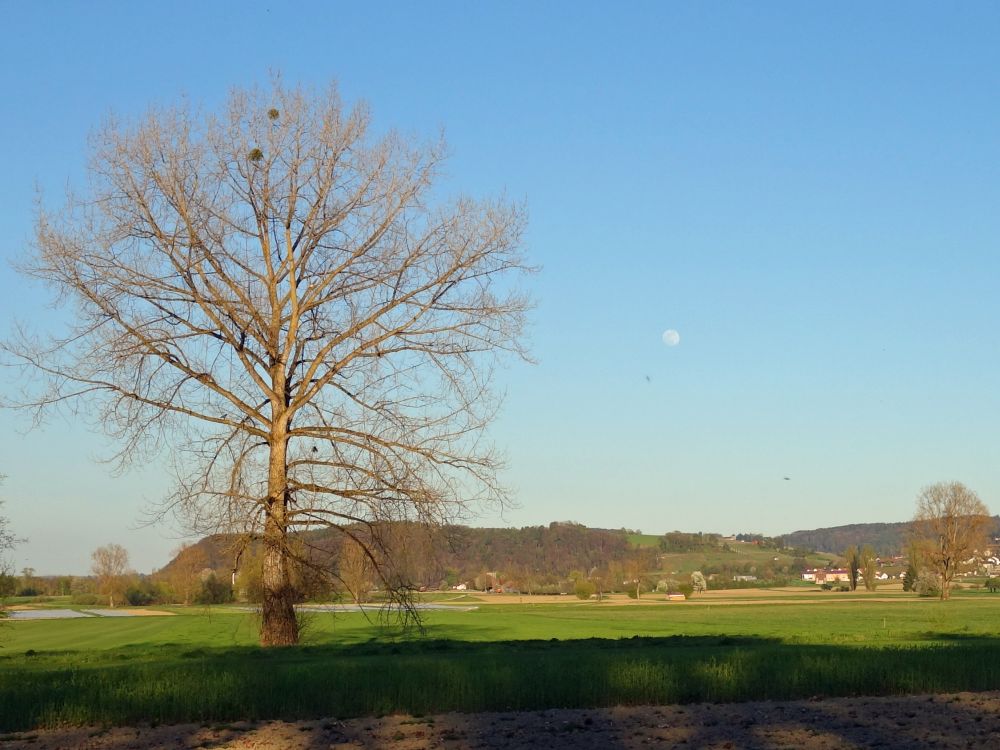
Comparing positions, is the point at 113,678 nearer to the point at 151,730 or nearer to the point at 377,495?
the point at 151,730

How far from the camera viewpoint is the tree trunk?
19.5m

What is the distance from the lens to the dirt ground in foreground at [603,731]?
37.6 ft

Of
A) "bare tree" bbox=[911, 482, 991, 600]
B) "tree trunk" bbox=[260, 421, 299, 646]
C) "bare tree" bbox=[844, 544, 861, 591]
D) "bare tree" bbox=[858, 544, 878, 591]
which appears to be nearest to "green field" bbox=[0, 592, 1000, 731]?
"tree trunk" bbox=[260, 421, 299, 646]

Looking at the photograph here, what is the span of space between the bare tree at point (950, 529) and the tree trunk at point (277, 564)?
293ft

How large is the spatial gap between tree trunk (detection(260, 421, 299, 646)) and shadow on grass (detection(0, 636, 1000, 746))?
2457 mm

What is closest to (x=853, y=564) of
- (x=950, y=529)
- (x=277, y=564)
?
(x=950, y=529)

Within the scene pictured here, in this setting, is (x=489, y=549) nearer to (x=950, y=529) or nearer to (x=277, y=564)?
(x=950, y=529)

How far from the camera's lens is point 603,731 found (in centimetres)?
1210

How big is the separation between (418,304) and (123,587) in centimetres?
8641

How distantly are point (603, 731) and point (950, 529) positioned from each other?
95.9 m

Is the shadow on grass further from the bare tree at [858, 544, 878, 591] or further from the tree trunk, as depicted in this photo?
the bare tree at [858, 544, 878, 591]

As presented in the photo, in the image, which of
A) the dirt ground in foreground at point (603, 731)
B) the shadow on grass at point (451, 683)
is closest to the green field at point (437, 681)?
the shadow on grass at point (451, 683)

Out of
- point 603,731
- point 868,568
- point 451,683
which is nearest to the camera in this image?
point 603,731

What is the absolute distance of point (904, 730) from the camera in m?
12.2
